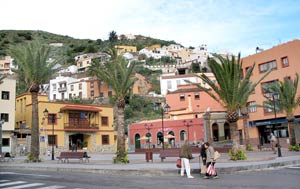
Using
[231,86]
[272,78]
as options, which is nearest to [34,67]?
[231,86]

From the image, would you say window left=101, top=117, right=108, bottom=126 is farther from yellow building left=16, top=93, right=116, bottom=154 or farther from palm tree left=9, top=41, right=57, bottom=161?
palm tree left=9, top=41, right=57, bottom=161

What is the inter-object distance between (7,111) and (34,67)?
2073 cm

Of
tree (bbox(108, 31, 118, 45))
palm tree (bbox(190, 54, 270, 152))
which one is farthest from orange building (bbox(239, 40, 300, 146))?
tree (bbox(108, 31, 118, 45))

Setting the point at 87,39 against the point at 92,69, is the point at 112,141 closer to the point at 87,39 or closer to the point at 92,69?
the point at 92,69

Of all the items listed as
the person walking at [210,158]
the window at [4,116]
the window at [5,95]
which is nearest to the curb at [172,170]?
the person walking at [210,158]

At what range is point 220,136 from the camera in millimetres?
57375

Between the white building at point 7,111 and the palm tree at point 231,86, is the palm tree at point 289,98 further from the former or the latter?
the white building at point 7,111

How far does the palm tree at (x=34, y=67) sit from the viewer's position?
2941 centimetres

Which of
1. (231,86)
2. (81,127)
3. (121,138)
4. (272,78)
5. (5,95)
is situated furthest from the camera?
(81,127)

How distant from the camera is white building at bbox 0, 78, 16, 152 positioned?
154 ft

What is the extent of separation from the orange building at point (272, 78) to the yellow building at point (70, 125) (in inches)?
955

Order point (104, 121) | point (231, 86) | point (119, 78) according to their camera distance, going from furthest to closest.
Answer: point (104, 121)
point (119, 78)
point (231, 86)

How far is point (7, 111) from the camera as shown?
156 feet

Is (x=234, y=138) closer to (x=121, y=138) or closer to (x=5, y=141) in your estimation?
(x=121, y=138)
